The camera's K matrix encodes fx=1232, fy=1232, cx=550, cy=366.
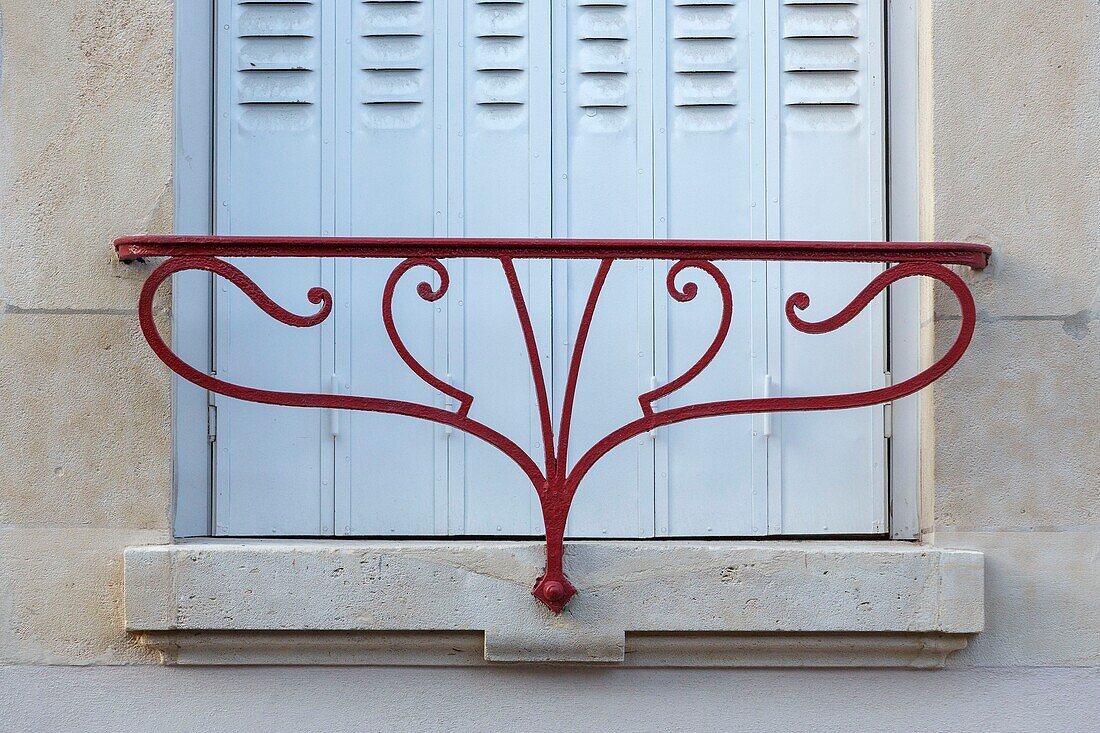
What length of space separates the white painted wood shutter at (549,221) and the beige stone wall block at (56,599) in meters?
0.43

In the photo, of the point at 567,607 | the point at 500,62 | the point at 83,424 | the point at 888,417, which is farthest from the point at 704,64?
the point at 83,424

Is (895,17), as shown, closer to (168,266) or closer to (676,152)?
(676,152)

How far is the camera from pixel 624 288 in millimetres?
3854

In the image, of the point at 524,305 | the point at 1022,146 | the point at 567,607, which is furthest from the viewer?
the point at 1022,146

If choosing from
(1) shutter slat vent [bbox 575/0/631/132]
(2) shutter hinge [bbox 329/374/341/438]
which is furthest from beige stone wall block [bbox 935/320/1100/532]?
(2) shutter hinge [bbox 329/374/341/438]

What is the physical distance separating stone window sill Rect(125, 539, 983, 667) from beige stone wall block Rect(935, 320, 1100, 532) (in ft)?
0.64

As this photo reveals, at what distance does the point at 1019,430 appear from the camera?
358 centimetres

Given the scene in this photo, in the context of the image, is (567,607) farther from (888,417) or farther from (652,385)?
(888,417)

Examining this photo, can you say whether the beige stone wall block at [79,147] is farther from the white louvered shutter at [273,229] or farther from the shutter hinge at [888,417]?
the shutter hinge at [888,417]

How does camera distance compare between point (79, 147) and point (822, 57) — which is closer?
point (79, 147)

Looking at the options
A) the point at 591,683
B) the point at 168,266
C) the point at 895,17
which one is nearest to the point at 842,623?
the point at 591,683

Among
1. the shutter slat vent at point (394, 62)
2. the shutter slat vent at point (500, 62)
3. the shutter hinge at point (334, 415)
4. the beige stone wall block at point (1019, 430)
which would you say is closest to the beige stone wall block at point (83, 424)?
the shutter hinge at point (334, 415)

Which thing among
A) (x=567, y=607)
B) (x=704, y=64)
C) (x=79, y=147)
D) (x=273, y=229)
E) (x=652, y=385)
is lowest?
(x=567, y=607)

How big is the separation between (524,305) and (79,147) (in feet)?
4.64
